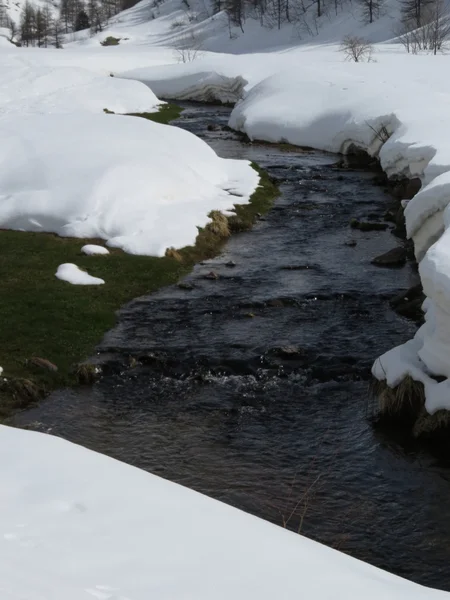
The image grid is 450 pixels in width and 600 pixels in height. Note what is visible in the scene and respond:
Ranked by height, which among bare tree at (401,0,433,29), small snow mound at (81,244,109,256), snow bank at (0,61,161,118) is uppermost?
bare tree at (401,0,433,29)

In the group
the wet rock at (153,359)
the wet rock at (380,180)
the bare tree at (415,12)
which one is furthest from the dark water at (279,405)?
the bare tree at (415,12)

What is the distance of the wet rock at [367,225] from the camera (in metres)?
28.2

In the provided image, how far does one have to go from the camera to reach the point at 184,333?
19.3 m

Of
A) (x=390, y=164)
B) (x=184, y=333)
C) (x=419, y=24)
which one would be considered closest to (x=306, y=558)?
(x=184, y=333)

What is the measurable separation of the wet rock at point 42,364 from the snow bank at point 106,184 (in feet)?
26.9

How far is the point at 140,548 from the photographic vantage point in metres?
7.02

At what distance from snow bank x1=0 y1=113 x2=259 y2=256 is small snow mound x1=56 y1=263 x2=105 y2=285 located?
2.49 metres

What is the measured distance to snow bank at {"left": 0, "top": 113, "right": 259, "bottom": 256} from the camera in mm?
26312

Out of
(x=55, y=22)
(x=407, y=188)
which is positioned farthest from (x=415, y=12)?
(x=55, y=22)

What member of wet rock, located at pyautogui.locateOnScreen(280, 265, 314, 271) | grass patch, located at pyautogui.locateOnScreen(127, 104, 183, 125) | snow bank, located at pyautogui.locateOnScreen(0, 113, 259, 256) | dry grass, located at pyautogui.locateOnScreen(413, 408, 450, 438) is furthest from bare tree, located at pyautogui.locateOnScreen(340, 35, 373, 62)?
dry grass, located at pyautogui.locateOnScreen(413, 408, 450, 438)

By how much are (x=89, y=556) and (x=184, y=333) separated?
12.6m

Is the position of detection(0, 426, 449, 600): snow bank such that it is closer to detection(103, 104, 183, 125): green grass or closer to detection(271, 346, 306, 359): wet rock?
detection(271, 346, 306, 359): wet rock

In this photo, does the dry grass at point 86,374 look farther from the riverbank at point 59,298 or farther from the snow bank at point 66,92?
the snow bank at point 66,92

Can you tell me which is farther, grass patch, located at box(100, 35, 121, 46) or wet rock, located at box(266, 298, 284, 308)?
grass patch, located at box(100, 35, 121, 46)
